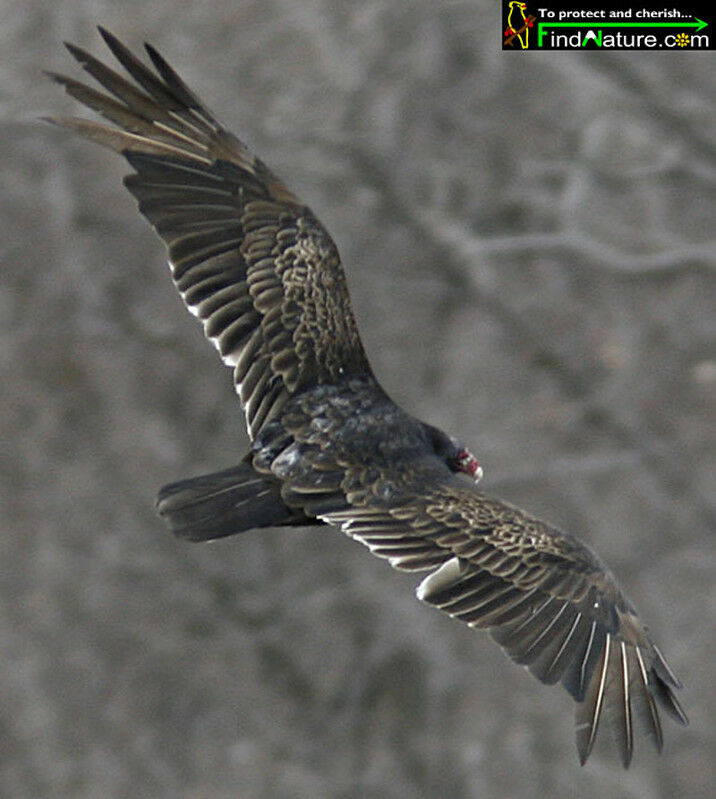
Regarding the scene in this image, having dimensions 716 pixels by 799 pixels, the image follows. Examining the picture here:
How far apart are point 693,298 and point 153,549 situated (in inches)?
71.5

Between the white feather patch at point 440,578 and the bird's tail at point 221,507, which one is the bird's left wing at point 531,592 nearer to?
the white feather patch at point 440,578

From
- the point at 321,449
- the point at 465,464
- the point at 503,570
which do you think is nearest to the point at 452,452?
the point at 465,464

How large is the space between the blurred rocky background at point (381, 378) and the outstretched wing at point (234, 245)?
48 centimetres

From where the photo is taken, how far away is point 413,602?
13.8 feet

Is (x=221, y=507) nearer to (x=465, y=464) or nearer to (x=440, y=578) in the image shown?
(x=440, y=578)

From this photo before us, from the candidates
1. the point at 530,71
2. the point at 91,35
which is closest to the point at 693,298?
the point at 530,71

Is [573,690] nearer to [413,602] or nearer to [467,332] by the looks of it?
[413,602]

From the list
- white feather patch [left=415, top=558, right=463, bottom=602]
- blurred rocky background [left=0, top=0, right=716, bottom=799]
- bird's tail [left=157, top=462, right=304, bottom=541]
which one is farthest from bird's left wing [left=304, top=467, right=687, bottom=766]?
blurred rocky background [left=0, top=0, right=716, bottom=799]

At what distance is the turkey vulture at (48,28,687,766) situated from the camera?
11.2 ft

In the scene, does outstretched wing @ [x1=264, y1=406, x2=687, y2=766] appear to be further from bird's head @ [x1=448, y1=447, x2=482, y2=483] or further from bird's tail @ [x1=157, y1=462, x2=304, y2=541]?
bird's head @ [x1=448, y1=447, x2=482, y2=483]

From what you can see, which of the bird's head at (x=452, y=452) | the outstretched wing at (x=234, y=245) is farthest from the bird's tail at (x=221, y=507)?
the bird's head at (x=452, y=452)

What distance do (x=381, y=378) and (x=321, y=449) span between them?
0.88 meters

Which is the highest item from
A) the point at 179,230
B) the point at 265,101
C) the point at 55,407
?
the point at 265,101

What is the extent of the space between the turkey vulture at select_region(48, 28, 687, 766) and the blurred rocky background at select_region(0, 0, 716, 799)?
45cm
